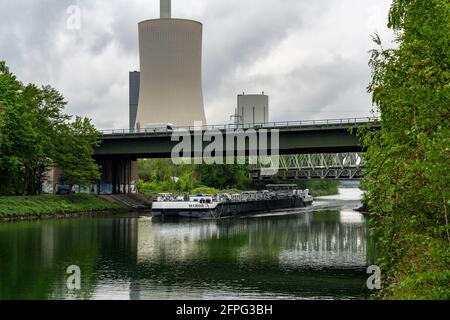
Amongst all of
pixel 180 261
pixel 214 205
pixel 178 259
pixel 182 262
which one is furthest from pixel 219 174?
pixel 182 262

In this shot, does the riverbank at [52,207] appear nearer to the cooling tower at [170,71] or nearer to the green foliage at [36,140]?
the green foliage at [36,140]

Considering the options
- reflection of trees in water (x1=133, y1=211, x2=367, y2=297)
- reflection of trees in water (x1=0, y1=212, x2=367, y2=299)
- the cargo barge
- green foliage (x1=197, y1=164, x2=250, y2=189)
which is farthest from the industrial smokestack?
reflection of trees in water (x1=133, y1=211, x2=367, y2=297)

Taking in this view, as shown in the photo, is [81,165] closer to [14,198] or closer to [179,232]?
[14,198]

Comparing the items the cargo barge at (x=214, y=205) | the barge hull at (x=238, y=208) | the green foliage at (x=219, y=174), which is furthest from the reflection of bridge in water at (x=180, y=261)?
the green foliage at (x=219, y=174)

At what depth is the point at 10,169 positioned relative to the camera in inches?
2457

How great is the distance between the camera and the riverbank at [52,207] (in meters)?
59.2

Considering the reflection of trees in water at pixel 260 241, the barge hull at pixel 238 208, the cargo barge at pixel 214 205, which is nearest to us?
the reflection of trees in water at pixel 260 241

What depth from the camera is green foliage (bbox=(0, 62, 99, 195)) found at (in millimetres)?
61844

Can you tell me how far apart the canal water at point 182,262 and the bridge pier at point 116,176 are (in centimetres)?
3310

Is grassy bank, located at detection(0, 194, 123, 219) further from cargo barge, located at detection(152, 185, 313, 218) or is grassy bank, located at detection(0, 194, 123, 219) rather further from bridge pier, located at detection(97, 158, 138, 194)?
cargo barge, located at detection(152, 185, 313, 218)

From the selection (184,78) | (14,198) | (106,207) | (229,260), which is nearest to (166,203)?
(106,207)

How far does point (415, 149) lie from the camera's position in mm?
15414

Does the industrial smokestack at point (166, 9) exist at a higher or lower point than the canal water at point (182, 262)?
higher

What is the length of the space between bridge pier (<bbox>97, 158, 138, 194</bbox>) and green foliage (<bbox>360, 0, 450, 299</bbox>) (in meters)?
70.0
